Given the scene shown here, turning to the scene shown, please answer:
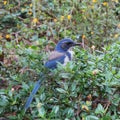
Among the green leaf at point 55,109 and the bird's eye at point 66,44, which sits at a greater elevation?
the bird's eye at point 66,44

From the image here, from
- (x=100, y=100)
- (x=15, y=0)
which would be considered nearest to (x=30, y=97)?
(x=100, y=100)

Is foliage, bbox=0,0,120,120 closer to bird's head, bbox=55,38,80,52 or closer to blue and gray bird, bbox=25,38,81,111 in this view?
blue and gray bird, bbox=25,38,81,111

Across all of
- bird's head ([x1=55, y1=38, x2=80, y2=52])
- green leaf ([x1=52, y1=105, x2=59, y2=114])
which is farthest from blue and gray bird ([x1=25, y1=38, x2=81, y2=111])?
green leaf ([x1=52, y1=105, x2=59, y2=114])

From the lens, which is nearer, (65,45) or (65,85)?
(65,85)

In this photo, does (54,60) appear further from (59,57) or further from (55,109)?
(55,109)

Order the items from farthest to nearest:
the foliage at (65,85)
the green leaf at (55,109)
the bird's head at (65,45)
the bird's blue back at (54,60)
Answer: the bird's head at (65,45) < the bird's blue back at (54,60) < the foliage at (65,85) < the green leaf at (55,109)

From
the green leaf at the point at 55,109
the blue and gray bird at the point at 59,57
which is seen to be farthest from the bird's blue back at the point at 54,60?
the green leaf at the point at 55,109

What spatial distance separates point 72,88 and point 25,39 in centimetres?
299

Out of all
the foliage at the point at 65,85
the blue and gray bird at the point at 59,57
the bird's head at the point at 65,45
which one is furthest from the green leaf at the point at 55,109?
the bird's head at the point at 65,45

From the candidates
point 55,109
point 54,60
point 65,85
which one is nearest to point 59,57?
point 54,60

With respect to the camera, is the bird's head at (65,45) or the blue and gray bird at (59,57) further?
the bird's head at (65,45)

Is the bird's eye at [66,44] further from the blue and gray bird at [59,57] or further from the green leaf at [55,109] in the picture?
the green leaf at [55,109]

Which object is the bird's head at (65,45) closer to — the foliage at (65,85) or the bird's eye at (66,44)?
the bird's eye at (66,44)

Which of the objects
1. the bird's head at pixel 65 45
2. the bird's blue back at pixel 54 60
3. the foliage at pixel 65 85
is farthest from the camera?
the bird's head at pixel 65 45
